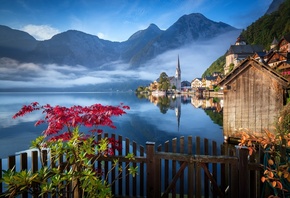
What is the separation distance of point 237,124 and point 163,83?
128276mm

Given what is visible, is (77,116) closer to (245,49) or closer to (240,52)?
(240,52)

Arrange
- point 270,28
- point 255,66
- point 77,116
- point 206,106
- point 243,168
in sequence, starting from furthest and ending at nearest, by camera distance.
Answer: point 270,28 → point 206,106 → point 255,66 → point 77,116 → point 243,168

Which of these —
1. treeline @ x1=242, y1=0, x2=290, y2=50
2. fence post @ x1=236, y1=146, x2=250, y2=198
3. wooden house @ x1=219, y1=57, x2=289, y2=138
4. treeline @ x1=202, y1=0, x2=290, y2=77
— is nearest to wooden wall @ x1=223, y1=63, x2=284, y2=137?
wooden house @ x1=219, y1=57, x2=289, y2=138

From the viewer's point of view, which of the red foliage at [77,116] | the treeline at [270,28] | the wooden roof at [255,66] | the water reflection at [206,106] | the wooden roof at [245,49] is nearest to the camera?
the red foliage at [77,116]

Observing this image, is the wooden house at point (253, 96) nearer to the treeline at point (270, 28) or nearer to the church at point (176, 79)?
the treeline at point (270, 28)

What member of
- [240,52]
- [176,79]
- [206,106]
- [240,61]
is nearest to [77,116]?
[240,61]

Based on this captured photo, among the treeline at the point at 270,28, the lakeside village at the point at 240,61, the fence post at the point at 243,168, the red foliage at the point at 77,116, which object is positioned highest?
the treeline at the point at 270,28

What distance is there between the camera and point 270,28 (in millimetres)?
89875

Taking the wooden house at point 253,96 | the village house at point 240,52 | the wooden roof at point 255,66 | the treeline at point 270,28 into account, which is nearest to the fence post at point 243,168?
the wooden house at point 253,96

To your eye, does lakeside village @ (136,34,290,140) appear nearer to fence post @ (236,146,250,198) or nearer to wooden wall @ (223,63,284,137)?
wooden wall @ (223,63,284,137)

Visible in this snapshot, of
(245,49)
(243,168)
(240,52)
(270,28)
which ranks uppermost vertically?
(270,28)

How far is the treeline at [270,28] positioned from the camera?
77131 millimetres

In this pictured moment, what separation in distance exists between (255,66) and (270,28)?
9863 cm

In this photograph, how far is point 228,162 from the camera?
434cm
